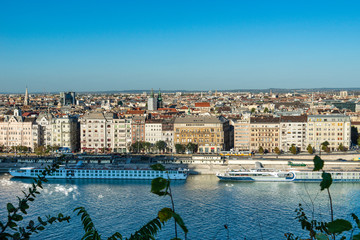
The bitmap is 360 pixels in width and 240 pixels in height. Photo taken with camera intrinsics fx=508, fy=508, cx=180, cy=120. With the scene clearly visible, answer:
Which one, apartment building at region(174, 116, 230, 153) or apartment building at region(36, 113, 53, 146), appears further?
apartment building at region(36, 113, 53, 146)

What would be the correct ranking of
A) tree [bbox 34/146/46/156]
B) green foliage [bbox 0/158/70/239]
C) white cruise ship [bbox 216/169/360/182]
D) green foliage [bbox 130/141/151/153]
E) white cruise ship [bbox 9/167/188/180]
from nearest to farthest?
green foliage [bbox 0/158/70/239] → white cruise ship [bbox 216/169/360/182] → white cruise ship [bbox 9/167/188/180] → tree [bbox 34/146/46/156] → green foliage [bbox 130/141/151/153]

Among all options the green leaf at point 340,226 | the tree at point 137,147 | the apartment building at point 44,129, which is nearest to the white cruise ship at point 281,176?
the tree at point 137,147

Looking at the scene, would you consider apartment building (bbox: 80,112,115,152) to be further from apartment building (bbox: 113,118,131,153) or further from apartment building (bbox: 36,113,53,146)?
apartment building (bbox: 36,113,53,146)

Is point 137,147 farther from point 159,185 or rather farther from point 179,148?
point 159,185

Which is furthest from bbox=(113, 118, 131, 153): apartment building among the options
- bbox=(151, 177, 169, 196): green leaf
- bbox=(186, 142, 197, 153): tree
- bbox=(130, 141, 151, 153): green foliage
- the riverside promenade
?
bbox=(151, 177, 169, 196): green leaf

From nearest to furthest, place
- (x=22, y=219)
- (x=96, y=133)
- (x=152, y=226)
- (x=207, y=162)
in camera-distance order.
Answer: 1. (x=22, y=219)
2. (x=152, y=226)
3. (x=207, y=162)
4. (x=96, y=133)

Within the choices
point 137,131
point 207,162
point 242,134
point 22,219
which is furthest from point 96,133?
point 22,219
